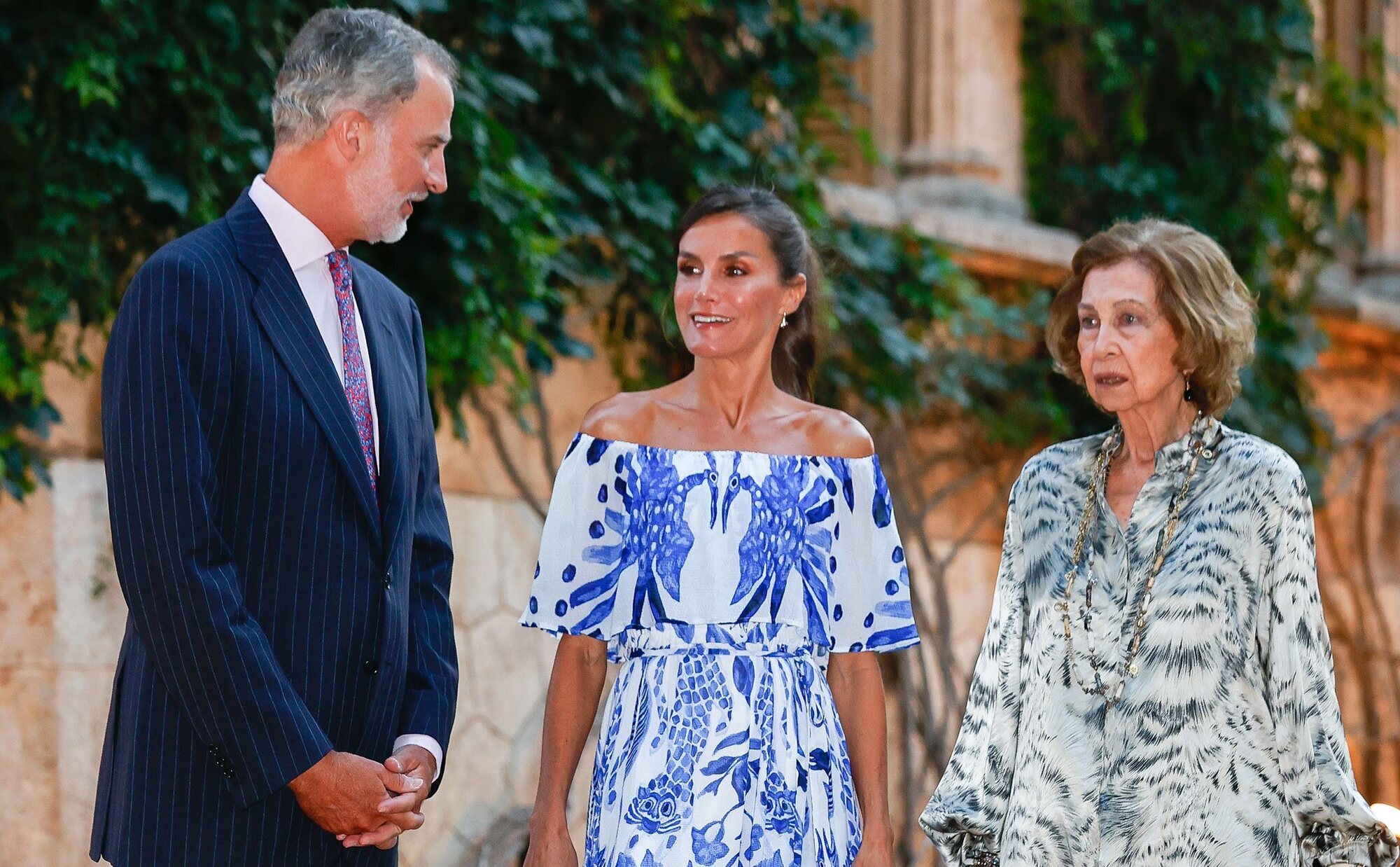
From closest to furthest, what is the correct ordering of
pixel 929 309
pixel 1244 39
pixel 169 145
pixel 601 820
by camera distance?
pixel 601 820
pixel 169 145
pixel 929 309
pixel 1244 39

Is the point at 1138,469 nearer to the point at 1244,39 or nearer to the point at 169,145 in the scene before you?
the point at 169,145

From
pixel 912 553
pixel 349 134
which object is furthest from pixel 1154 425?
A: pixel 912 553

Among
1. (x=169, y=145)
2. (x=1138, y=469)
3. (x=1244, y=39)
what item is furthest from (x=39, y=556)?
(x=1244, y=39)

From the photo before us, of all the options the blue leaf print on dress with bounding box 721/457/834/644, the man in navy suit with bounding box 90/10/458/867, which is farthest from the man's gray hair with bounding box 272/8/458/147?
the blue leaf print on dress with bounding box 721/457/834/644

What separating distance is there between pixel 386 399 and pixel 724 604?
674 mm

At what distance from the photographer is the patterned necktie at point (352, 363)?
108 inches

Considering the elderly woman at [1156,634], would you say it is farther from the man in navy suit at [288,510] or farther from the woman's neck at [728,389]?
the man in navy suit at [288,510]

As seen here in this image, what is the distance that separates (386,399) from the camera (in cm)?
280

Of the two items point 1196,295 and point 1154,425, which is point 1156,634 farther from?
point 1196,295

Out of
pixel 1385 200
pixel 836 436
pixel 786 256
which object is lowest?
pixel 836 436

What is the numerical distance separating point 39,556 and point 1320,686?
2.95 meters

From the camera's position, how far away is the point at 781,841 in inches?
117

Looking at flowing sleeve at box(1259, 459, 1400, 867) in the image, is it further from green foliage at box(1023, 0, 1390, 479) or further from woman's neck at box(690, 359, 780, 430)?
green foliage at box(1023, 0, 1390, 479)

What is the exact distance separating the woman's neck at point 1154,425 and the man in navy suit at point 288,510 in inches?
47.9
